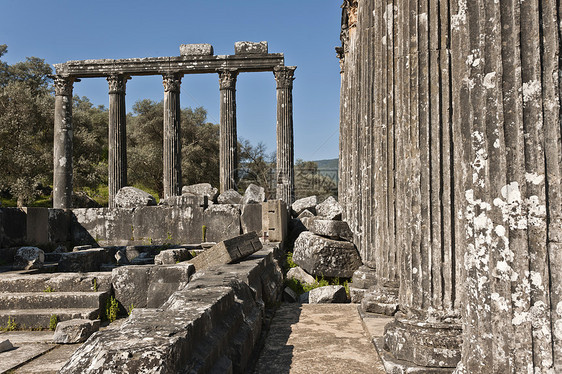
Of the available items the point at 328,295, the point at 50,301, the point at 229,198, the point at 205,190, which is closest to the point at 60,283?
the point at 50,301

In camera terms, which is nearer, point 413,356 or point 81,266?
point 413,356

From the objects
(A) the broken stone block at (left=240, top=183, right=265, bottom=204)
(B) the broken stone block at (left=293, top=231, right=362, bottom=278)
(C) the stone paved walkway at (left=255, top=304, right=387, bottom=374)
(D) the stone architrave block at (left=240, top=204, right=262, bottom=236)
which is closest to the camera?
(C) the stone paved walkway at (left=255, top=304, right=387, bottom=374)

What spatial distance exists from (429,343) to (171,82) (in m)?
18.6

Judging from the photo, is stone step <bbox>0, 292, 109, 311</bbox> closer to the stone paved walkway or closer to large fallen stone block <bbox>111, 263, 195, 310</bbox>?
large fallen stone block <bbox>111, 263, 195, 310</bbox>

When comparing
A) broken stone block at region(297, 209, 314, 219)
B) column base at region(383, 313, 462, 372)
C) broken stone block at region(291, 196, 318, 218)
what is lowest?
column base at region(383, 313, 462, 372)

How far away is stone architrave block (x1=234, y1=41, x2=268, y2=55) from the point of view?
20.4m

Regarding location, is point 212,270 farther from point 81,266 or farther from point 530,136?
point 530,136

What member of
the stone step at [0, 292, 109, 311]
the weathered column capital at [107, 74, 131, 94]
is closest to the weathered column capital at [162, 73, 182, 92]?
the weathered column capital at [107, 74, 131, 94]

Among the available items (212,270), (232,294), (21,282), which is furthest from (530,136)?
(21,282)

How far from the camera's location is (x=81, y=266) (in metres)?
9.16

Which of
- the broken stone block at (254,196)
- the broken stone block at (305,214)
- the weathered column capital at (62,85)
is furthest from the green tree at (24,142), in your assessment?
the broken stone block at (305,214)

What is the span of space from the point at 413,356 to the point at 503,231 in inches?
73.8

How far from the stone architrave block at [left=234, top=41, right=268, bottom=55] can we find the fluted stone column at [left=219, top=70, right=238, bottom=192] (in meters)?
0.92

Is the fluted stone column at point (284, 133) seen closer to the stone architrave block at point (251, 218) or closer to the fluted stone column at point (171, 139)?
the fluted stone column at point (171, 139)
